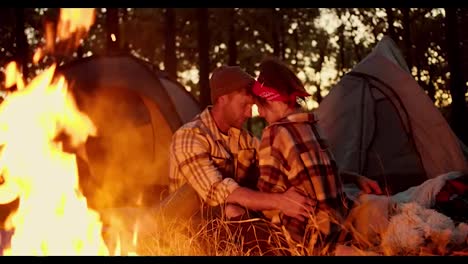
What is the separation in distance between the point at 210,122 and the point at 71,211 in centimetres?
124

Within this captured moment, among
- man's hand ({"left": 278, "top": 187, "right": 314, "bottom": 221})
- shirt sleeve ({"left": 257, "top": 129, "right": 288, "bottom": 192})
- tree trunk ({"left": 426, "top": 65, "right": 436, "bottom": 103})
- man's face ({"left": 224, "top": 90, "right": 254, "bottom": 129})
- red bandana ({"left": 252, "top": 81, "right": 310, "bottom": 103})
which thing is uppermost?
red bandana ({"left": 252, "top": 81, "right": 310, "bottom": 103})

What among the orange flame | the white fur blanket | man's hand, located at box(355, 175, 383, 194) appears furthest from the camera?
the orange flame

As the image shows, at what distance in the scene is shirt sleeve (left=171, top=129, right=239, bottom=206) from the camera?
4188 mm

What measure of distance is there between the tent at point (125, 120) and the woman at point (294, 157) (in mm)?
4187

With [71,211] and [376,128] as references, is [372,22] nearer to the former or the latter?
[376,128]

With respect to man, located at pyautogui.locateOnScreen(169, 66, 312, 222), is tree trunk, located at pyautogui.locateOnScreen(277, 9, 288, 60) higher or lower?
higher

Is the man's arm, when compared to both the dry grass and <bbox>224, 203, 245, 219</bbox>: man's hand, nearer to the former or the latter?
<bbox>224, 203, 245, 219</bbox>: man's hand

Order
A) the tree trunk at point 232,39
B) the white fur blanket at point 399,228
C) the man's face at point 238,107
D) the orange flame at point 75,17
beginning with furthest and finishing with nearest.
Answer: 1. the tree trunk at point 232,39
2. the orange flame at point 75,17
3. the man's face at point 238,107
4. the white fur blanket at point 399,228

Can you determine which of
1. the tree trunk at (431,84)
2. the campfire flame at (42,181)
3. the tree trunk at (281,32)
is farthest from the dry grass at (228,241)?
the tree trunk at (281,32)

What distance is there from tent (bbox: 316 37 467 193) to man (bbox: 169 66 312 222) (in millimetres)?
2698

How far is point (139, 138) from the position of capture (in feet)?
28.1

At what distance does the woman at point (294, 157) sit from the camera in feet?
12.0

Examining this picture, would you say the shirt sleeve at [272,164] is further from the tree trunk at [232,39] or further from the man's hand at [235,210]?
the tree trunk at [232,39]

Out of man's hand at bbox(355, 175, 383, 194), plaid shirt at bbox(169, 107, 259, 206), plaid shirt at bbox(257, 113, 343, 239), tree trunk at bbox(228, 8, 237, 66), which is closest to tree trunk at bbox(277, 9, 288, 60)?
tree trunk at bbox(228, 8, 237, 66)
